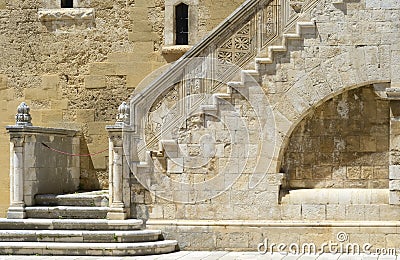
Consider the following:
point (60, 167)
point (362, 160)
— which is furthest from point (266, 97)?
point (60, 167)

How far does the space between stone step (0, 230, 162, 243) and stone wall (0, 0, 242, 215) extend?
2716mm

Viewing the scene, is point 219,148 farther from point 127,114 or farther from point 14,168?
point 14,168

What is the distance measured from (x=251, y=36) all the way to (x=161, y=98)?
5.69ft

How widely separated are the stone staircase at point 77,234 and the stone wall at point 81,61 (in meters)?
2.14

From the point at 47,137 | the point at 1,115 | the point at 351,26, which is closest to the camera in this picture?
the point at 351,26

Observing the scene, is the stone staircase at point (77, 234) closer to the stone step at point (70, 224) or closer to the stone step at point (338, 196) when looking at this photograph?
the stone step at point (70, 224)

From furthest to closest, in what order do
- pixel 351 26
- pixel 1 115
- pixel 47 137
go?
pixel 1 115 < pixel 47 137 < pixel 351 26

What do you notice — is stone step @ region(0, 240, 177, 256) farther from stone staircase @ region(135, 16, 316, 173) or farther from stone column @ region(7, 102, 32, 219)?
stone staircase @ region(135, 16, 316, 173)

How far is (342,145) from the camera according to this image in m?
13.8

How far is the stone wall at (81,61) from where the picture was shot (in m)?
15.9

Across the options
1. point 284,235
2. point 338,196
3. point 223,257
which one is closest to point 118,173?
point 223,257

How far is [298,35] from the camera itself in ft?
44.0

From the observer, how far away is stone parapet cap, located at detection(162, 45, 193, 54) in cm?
1560

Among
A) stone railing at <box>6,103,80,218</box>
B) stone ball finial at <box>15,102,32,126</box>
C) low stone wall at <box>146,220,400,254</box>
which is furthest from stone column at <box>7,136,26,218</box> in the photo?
low stone wall at <box>146,220,400,254</box>
